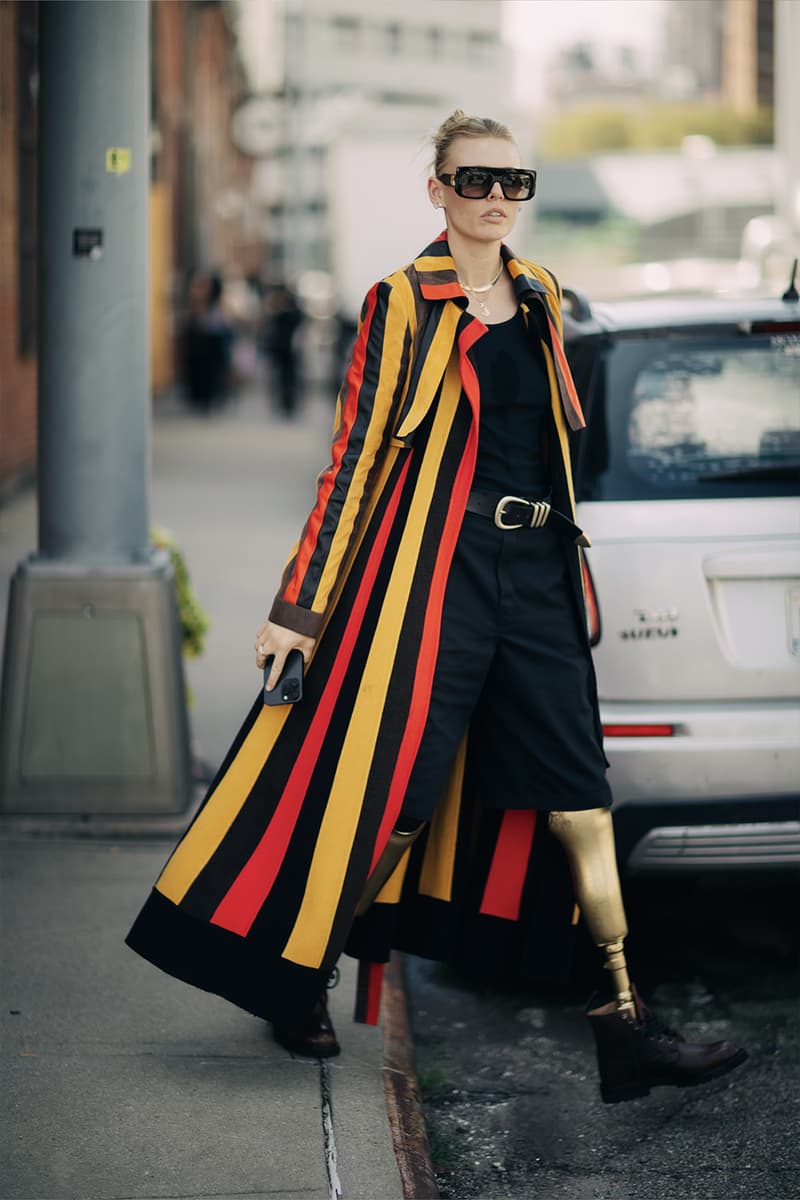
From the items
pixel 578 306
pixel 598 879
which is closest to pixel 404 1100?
pixel 598 879

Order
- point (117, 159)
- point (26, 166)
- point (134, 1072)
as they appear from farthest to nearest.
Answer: point (26, 166), point (117, 159), point (134, 1072)

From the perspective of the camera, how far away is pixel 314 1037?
157 inches

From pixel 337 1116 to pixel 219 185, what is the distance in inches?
1900

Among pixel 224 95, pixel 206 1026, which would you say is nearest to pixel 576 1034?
pixel 206 1026

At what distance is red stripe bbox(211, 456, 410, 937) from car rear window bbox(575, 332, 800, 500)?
40.5 inches

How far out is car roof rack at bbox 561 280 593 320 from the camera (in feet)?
15.9

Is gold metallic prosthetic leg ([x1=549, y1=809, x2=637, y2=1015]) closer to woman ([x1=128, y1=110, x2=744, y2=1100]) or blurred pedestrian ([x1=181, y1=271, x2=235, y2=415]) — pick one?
woman ([x1=128, y1=110, x2=744, y2=1100])

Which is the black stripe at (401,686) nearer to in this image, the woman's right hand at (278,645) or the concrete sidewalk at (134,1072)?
the woman's right hand at (278,645)

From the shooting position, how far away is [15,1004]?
425cm

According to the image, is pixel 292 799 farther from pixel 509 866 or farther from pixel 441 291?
pixel 441 291

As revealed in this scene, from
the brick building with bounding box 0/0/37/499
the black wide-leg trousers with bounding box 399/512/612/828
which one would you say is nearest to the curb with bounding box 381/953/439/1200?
the black wide-leg trousers with bounding box 399/512/612/828

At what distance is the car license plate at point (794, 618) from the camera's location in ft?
14.4

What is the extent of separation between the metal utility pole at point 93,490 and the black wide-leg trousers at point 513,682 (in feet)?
6.63

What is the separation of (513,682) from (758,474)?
4.30 ft
